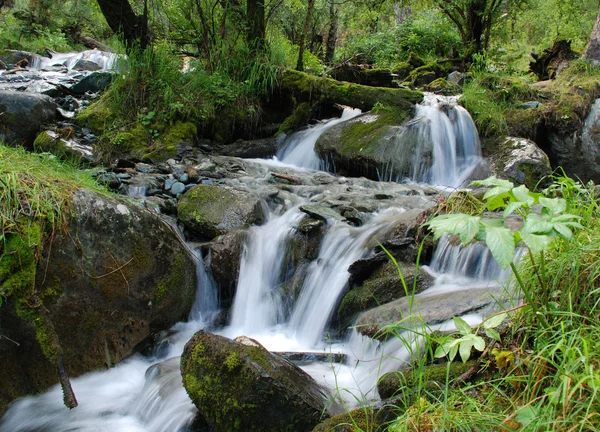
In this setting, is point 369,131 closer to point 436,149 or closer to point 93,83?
point 436,149

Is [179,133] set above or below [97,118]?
below

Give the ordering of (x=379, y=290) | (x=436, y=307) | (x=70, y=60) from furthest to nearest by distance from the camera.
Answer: (x=70, y=60)
(x=379, y=290)
(x=436, y=307)

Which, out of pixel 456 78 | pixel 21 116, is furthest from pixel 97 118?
pixel 456 78

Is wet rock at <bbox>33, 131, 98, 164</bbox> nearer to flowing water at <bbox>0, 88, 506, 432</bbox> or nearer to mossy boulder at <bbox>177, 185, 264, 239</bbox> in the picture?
mossy boulder at <bbox>177, 185, 264, 239</bbox>

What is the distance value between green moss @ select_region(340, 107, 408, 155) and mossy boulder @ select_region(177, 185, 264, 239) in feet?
8.91

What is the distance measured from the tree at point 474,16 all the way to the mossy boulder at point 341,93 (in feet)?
15.1

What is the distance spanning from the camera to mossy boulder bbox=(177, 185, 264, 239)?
4.82 meters

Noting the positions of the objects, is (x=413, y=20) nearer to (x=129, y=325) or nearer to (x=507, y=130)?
(x=507, y=130)

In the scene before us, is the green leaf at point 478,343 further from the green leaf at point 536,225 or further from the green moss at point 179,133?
the green moss at point 179,133

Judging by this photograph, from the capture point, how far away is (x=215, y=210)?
4.93 meters

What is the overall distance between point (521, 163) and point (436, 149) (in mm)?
1238

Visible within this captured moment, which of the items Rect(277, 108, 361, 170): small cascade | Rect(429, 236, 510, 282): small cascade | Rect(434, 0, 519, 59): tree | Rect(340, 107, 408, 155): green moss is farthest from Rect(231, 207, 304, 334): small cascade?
Rect(434, 0, 519, 59): tree

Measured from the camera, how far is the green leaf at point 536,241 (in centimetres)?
159

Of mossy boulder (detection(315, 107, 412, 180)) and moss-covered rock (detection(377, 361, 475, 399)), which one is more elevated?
mossy boulder (detection(315, 107, 412, 180))
